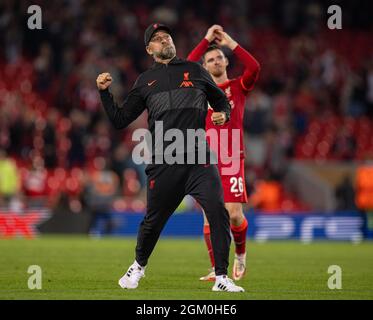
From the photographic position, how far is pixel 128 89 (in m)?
28.8

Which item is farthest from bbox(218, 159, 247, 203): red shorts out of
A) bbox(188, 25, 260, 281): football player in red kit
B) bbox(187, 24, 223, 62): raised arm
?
bbox(187, 24, 223, 62): raised arm

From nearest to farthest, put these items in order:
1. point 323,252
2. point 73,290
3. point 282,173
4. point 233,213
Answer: point 73,290, point 233,213, point 323,252, point 282,173

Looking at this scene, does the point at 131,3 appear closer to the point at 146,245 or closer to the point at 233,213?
the point at 233,213

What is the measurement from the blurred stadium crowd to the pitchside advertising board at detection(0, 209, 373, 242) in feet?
2.16

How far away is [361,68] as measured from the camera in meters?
33.0

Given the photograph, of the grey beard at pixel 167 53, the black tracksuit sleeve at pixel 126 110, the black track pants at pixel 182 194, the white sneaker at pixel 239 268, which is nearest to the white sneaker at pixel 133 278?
the black track pants at pixel 182 194

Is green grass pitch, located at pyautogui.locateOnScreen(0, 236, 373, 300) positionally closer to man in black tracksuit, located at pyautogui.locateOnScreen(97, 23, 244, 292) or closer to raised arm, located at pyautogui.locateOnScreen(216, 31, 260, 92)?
man in black tracksuit, located at pyautogui.locateOnScreen(97, 23, 244, 292)

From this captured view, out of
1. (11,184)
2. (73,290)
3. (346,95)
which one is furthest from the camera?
(346,95)

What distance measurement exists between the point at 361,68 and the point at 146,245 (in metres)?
23.2

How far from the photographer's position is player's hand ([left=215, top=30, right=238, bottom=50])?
12656 millimetres

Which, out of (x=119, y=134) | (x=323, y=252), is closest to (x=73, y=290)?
(x=323, y=252)

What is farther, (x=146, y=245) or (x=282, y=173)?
(x=282, y=173)

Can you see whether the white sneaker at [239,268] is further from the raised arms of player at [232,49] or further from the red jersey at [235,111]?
the raised arms of player at [232,49]

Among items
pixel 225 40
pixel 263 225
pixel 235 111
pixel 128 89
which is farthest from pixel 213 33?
pixel 128 89
